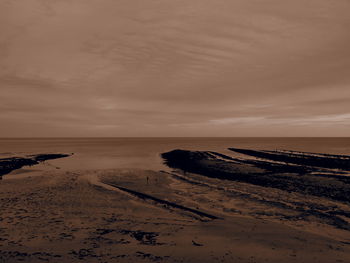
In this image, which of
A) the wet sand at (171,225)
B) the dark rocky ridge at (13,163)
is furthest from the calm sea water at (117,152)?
the wet sand at (171,225)

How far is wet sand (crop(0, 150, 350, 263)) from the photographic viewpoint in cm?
883

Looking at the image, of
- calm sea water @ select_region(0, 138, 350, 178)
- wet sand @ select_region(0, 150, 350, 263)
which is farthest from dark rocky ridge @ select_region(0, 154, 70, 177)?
wet sand @ select_region(0, 150, 350, 263)

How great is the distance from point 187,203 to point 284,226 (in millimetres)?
5678

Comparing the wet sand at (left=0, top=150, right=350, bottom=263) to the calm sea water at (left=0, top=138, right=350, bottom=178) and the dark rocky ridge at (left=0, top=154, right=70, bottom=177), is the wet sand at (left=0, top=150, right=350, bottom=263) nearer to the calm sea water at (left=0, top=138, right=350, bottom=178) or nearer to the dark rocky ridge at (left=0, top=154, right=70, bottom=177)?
the dark rocky ridge at (left=0, top=154, right=70, bottom=177)

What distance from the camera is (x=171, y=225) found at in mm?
11508

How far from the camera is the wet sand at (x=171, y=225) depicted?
883cm

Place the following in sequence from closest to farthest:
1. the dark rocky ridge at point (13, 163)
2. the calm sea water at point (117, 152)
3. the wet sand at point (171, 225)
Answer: the wet sand at point (171, 225) < the dark rocky ridge at point (13, 163) < the calm sea water at point (117, 152)

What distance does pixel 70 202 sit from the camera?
51.1 ft

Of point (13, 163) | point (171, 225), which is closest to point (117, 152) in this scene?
point (13, 163)

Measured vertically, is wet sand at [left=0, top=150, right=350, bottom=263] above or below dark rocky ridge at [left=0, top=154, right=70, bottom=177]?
above

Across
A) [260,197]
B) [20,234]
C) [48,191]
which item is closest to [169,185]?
[260,197]

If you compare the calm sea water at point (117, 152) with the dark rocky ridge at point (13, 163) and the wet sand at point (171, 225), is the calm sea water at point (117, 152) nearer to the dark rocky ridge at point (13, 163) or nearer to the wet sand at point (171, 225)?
the dark rocky ridge at point (13, 163)

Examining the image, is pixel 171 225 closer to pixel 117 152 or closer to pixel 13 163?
pixel 13 163

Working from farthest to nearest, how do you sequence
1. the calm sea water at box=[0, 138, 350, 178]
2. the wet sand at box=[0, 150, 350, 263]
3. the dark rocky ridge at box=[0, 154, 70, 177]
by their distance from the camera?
the calm sea water at box=[0, 138, 350, 178]
the dark rocky ridge at box=[0, 154, 70, 177]
the wet sand at box=[0, 150, 350, 263]
